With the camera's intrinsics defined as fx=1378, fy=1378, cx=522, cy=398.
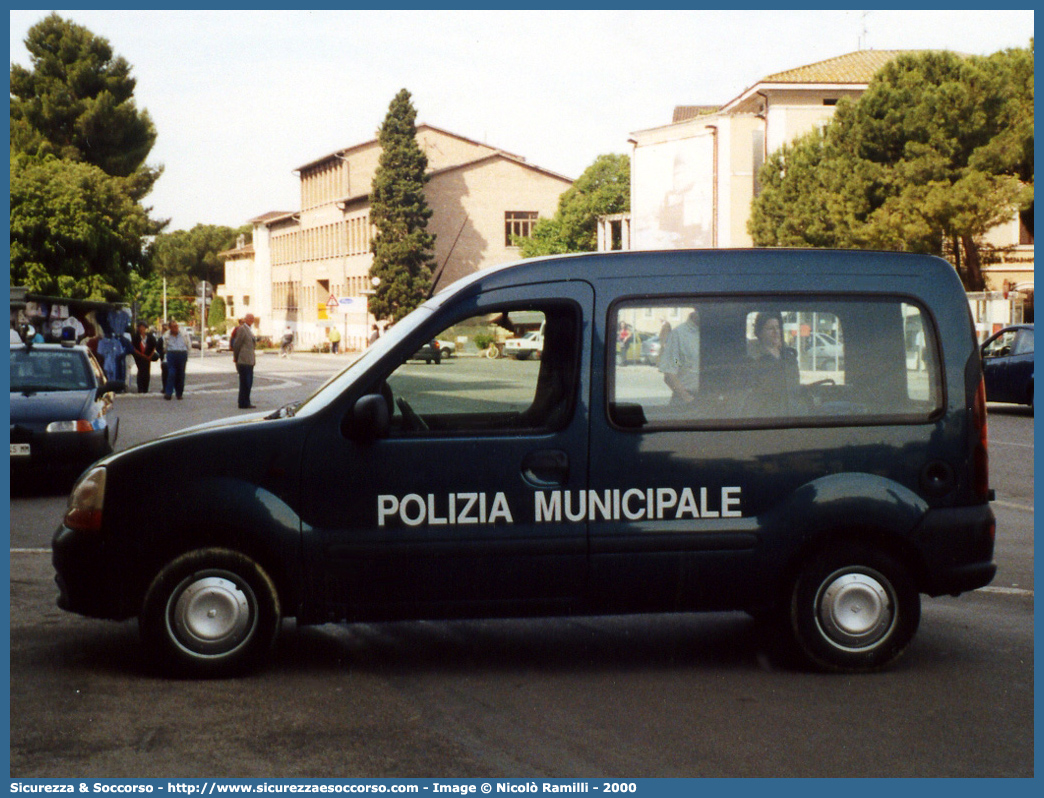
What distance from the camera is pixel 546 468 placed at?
6016 millimetres

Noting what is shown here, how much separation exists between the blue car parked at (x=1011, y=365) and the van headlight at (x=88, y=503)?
66.1 ft

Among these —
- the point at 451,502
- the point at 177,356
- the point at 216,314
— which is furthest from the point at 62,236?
the point at 216,314

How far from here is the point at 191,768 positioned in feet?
15.6

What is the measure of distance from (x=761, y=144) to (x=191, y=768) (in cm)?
6648

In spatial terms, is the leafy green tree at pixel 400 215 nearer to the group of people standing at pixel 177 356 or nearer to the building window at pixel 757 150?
the building window at pixel 757 150

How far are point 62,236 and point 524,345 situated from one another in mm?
44868

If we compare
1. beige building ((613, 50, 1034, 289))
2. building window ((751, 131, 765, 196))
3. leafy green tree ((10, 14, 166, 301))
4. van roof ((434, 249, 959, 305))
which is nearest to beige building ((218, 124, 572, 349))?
beige building ((613, 50, 1034, 289))

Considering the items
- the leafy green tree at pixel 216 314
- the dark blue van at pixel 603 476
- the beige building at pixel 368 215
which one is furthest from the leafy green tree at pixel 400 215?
the dark blue van at pixel 603 476

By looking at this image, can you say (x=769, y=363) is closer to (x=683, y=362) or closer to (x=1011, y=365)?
(x=683, y=362)

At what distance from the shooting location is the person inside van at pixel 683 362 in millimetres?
6105

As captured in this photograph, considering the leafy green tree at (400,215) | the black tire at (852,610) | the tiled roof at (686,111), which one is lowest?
the black tire at (852,610)

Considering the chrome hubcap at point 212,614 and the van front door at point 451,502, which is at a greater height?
the van front door at point 451,502

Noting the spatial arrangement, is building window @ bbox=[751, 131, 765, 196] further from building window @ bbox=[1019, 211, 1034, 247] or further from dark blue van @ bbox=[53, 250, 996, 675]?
dark blue van @ bbox=[53, 250, 996, 675]

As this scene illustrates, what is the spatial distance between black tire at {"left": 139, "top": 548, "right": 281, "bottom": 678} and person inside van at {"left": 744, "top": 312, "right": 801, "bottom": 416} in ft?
7.65
